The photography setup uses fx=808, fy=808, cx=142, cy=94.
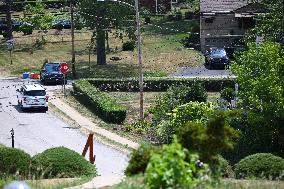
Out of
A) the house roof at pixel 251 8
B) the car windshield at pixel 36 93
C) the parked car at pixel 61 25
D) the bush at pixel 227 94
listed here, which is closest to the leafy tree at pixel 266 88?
the bush at pixel 227 94

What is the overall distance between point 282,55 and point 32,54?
3549cm

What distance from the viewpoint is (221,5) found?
70625 mm

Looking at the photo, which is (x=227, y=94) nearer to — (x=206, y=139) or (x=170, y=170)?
(x=206, y=139)

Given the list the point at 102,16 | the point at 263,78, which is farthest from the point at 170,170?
the point at 102,16

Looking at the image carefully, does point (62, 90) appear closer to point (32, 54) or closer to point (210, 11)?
point (32, 54)

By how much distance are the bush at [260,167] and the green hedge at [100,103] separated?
19283 millimetres

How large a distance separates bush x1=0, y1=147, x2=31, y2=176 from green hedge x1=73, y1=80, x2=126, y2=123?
60.5ft

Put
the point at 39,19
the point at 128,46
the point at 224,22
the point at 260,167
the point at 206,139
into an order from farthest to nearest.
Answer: the point at 39,19, the point at 224,22, the point at 128,46, the point at 260,167, the point at 206,139

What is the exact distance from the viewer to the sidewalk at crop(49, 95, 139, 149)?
38594 mm

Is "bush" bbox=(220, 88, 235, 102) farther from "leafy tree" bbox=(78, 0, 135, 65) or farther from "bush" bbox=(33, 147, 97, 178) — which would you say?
"bush" bbox=(33, 147, 97, 178)

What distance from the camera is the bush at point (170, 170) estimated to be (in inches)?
496

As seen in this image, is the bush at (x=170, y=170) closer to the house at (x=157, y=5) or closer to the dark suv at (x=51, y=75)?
the dark suv at (x=51, y=75)

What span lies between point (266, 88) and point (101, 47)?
2986 centimetres

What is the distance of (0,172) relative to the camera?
2398 centimetres
